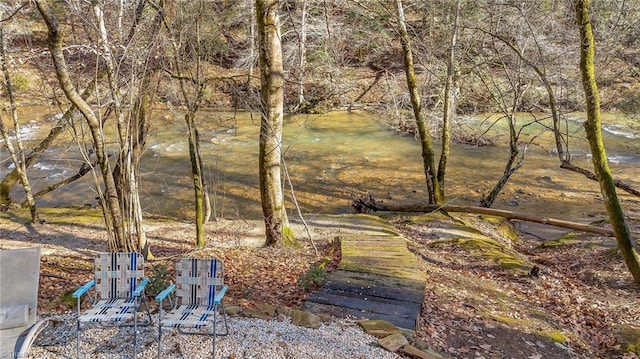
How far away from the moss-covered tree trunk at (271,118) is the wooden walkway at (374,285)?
113 cm

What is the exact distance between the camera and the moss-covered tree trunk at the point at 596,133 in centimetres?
630

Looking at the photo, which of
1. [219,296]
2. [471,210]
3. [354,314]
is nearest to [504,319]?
[354,314]

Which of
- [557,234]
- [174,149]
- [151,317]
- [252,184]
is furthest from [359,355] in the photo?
[174,149]

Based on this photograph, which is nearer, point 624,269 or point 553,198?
point 624,269

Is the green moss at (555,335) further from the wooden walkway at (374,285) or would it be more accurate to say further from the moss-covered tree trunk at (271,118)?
the moss-covered tree trunk at (271,118)

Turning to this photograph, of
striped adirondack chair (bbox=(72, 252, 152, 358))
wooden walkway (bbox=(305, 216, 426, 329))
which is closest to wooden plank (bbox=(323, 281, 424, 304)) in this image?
wooden walkway (bbox=(305, 216, 426, 329))

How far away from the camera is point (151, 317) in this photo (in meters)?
4.27

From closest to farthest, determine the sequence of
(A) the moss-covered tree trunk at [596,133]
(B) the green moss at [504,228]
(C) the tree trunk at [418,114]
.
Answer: (A) the moss-covered tree trunk at [596,133], (C) the tree trunk at [418,114], (B) the green moss at [504,228]

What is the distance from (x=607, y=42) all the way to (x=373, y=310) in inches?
386

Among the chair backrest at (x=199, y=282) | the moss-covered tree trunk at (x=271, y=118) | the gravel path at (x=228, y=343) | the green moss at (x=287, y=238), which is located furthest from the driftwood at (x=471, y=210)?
the chair backrest at (x=199, y=282)

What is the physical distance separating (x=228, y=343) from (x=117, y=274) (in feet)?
3.84

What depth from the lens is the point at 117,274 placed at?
4258mm

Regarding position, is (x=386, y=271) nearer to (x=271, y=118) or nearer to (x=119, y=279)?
(x=271, y=118)

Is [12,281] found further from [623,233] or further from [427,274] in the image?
[623,233]
